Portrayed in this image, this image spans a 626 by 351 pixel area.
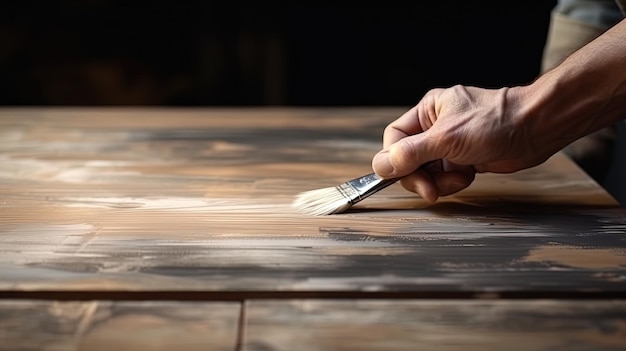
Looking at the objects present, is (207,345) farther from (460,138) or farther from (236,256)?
(460,138)

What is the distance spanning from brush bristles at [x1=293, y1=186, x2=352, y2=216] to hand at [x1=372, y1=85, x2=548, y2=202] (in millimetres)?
61

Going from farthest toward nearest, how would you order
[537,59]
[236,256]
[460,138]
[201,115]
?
1. [537,59]
2. [201,115]
3. [460,138]
4. [236,256]

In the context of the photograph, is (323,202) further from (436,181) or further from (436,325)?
(436,325)

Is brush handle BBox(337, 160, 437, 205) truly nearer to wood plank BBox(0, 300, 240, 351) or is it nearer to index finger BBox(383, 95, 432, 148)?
index finger BBox(383, 95, 432, 148)

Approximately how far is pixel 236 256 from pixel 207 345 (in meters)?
0.17

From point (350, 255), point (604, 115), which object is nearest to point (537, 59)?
point (604, 115)

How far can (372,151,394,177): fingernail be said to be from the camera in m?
0.96

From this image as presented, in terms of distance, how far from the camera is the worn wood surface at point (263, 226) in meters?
0.72

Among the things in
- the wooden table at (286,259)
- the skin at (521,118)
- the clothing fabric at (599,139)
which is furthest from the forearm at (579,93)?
the clothing fabric at (599,139)

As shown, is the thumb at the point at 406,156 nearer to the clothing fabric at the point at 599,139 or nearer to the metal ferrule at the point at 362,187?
the metal ferrule at the point at 362,187

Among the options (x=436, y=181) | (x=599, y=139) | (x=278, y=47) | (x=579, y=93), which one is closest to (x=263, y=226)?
(x=436, y=181)

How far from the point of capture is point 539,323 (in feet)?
2.14

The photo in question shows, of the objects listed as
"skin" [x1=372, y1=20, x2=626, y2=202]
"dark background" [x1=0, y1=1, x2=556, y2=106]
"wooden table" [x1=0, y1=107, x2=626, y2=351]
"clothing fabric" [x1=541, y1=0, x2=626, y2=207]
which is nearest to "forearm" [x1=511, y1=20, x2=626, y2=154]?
"skin" [x1=372, y1=20, x2=626, y2=202]

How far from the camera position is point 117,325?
0.64m
